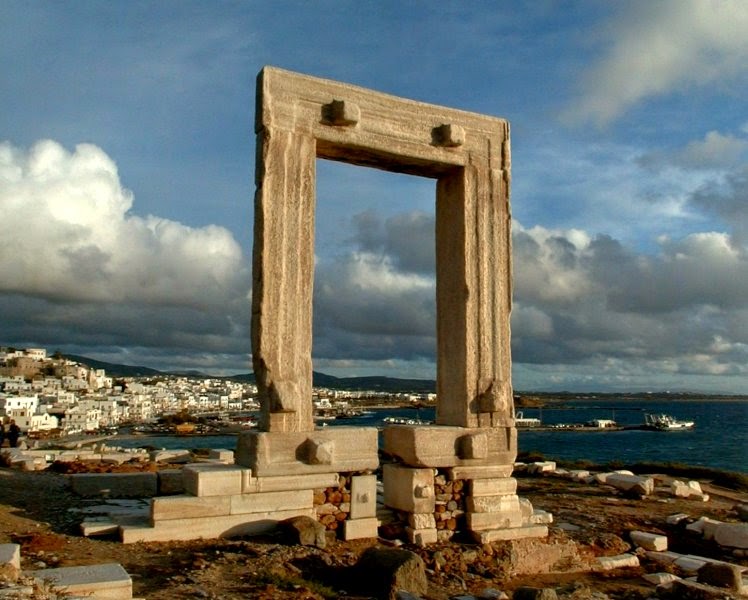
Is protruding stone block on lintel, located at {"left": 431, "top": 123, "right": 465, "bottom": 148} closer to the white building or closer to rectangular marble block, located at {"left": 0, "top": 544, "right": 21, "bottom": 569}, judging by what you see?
rectangular marble block, located at {"left": 0, "top": 544, "right": 21, "bottom": 569}

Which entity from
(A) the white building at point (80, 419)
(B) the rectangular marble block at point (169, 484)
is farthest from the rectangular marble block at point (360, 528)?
(A) the white building at point (80, 419)

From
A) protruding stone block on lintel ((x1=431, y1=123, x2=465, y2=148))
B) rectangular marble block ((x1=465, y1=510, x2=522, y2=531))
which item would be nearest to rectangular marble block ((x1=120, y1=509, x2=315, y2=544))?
rectangular marble block ((x1=465, y1=510, x2=522, y2=531))

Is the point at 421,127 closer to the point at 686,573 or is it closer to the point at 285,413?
the point at 285,413

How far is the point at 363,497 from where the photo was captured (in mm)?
8625

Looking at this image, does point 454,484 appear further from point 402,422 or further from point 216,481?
point 402,422

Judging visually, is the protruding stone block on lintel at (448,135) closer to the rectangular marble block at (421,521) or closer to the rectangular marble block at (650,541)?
the rectangular marble block at (421,521)

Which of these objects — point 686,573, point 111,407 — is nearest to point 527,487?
point 686,573

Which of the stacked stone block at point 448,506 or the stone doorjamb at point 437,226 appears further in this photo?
the stacked stone block at point 448,506

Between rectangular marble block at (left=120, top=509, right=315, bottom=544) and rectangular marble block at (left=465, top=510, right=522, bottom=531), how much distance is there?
202 cm

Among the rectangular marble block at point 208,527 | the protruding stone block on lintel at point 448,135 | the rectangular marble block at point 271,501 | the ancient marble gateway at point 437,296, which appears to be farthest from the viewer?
the protruding stone block on lintel at point 448,135

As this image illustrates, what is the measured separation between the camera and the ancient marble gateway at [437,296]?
8.28 meters

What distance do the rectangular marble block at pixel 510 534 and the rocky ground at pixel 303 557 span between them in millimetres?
118

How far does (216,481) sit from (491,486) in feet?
11.3

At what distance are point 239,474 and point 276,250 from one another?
8.23 ft
